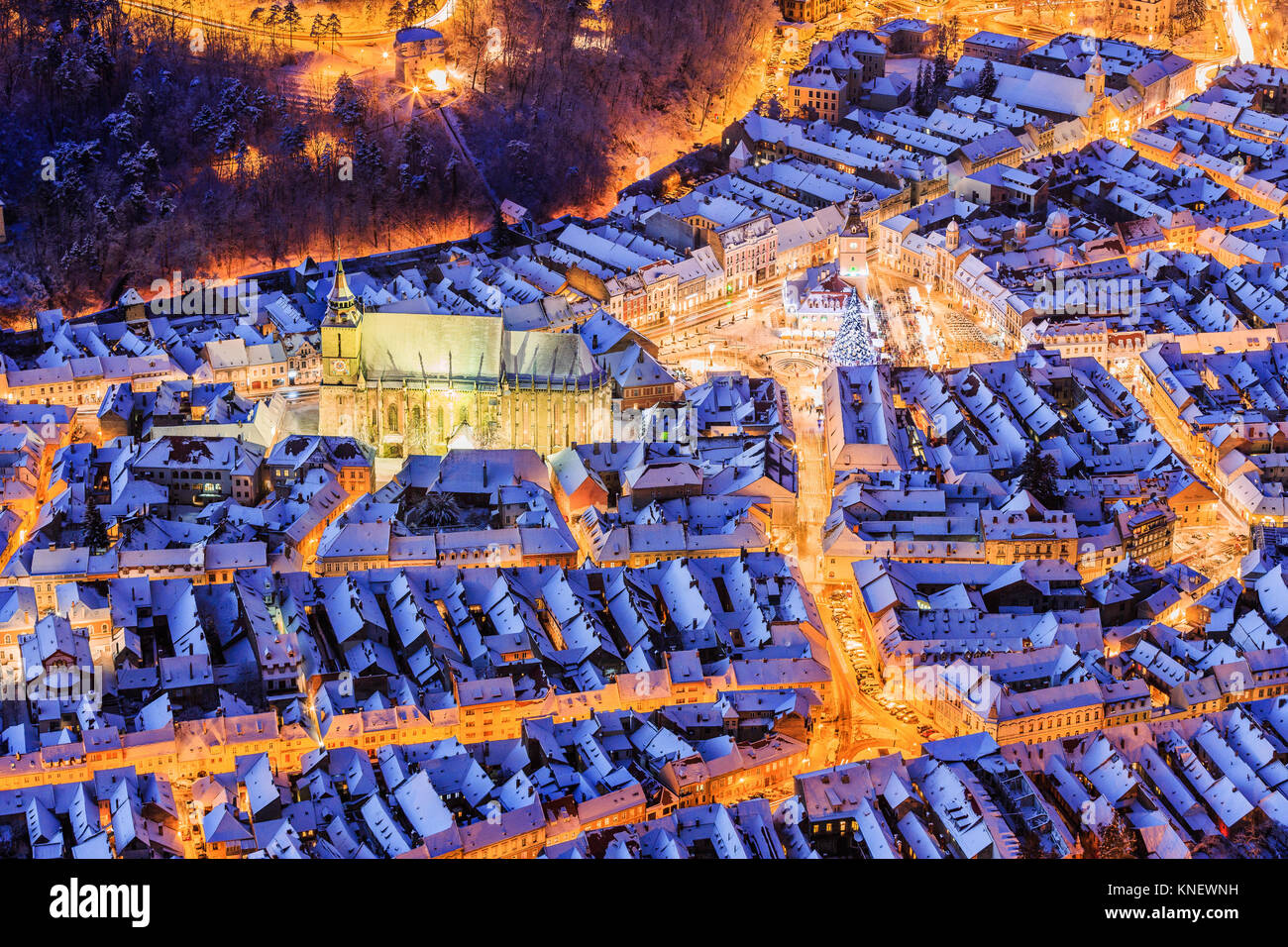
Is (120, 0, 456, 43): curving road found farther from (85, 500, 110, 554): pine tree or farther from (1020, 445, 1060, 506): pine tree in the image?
(1020, 445, 1060, 506): pine tree

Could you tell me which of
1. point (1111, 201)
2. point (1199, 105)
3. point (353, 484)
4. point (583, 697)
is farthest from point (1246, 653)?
point (1199, 105)

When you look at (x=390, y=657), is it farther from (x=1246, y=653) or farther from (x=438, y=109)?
(x=438, y=109)

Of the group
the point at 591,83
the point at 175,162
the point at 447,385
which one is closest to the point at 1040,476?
the point at 447,385

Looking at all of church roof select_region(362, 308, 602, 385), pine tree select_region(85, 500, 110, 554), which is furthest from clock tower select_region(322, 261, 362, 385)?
pine tree select_region(85, 500, 110, 554)

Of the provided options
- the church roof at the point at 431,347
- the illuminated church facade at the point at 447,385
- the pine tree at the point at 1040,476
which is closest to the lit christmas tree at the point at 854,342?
the pine tree at the point at 1040,476

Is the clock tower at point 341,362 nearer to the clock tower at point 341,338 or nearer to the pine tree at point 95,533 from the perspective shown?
the clock tower at point 341,338
